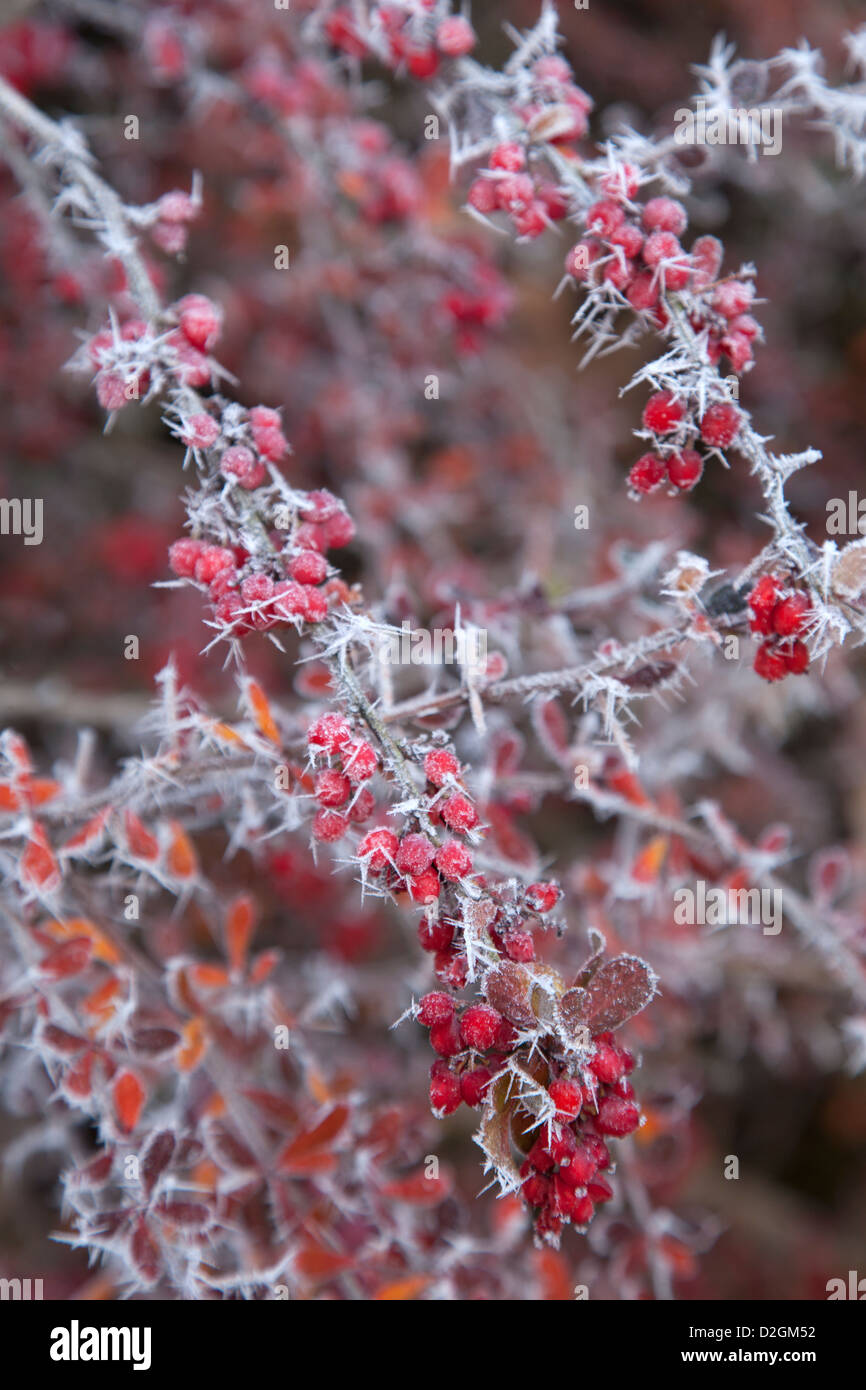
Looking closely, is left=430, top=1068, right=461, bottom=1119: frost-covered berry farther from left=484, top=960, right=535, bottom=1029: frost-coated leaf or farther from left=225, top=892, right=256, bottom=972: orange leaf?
left=225, top=892, right=256, bottom=972: orange leaf

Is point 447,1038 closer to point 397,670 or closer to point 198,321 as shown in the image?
point 198,321

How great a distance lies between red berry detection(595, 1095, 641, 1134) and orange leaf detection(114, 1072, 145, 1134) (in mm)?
703

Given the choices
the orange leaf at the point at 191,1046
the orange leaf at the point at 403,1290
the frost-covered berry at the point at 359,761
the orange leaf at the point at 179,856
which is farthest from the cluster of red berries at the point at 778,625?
the orange leaf at the point at 403,1290

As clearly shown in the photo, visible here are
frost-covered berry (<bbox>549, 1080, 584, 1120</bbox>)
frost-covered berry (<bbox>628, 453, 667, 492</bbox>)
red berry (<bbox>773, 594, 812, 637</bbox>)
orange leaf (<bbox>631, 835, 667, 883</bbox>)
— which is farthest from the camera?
orange leaf (<bbox>631, 835, 667, 883</bbox>)

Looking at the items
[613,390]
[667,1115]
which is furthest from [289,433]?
[667,1115]

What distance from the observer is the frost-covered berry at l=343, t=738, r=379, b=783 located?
3.42 ft

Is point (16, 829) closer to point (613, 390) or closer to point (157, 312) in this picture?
point (157, 312)

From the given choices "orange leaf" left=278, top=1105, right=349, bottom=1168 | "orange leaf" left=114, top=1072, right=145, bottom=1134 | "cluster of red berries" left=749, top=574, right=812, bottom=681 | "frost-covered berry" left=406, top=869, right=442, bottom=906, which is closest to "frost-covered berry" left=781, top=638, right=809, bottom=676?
"cluster of red berries" left=749, top=574, right=812, bottom=681

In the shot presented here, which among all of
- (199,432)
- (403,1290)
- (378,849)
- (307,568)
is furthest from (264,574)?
(403,1290)
